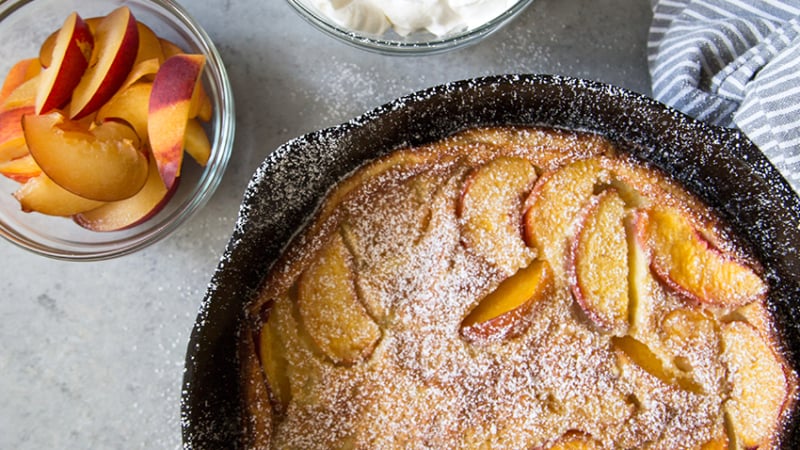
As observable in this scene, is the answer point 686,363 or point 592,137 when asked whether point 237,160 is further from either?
point 686,363

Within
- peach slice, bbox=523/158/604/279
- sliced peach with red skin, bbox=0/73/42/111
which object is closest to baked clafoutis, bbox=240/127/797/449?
peach slice, bbox=523/158/604/279

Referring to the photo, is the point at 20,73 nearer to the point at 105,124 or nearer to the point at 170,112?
the point at 105,124

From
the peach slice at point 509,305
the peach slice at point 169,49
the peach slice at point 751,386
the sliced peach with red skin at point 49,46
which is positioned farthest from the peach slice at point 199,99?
the peach slice at point 751,386

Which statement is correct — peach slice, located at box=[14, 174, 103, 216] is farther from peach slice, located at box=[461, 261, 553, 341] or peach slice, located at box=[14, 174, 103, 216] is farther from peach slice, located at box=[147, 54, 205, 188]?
peach slice, located at box=[461, 261, 553, 341]

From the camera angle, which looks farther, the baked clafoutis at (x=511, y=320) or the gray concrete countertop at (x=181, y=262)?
the gray concrete countertop at (x=181, y=262)

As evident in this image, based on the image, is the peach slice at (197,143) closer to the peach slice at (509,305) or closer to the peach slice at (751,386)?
the peach slice at (509,305)

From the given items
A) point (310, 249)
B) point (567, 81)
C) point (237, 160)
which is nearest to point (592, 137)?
point (567, 81)
